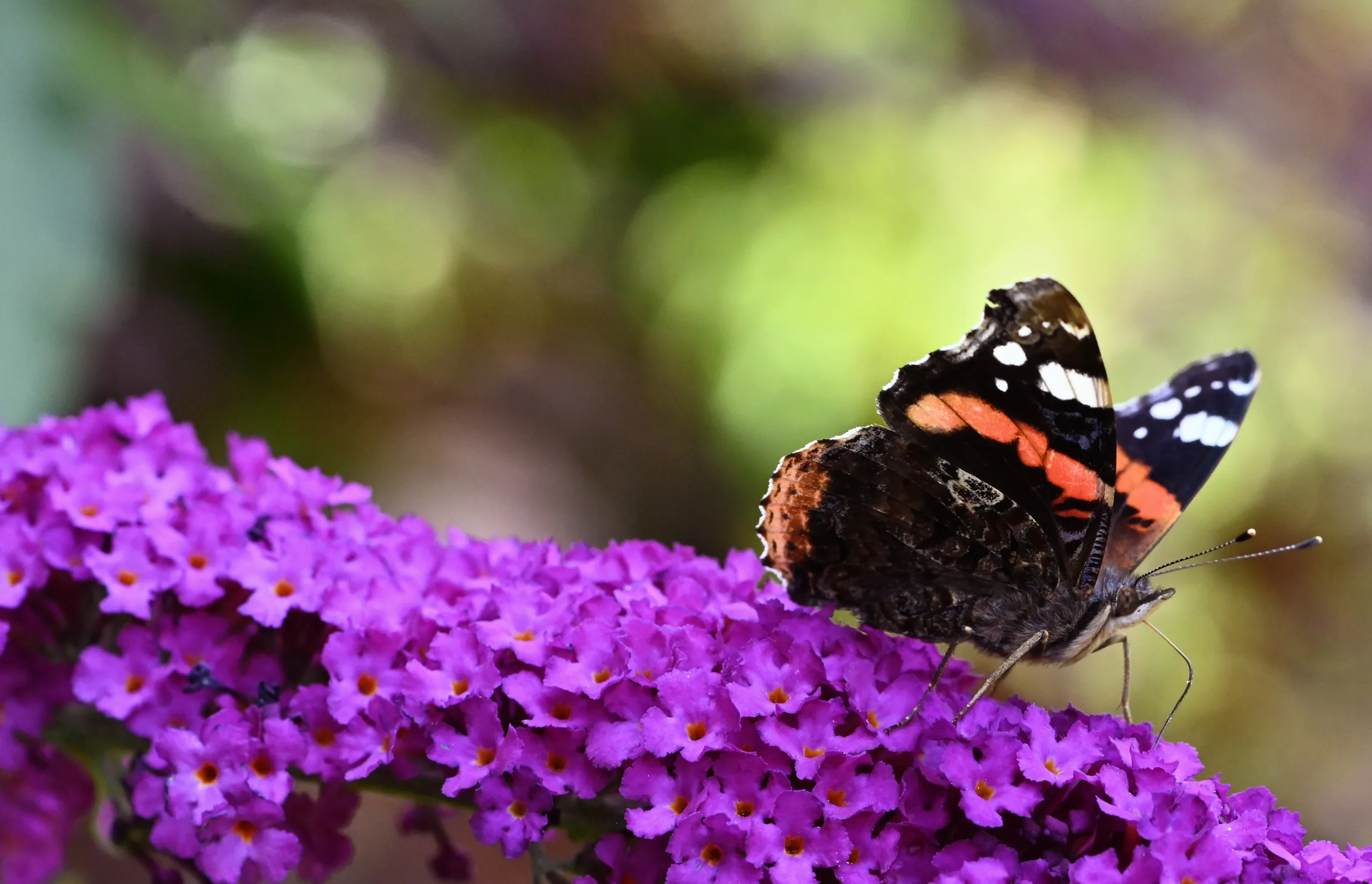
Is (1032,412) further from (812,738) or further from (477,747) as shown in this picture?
(477,747)

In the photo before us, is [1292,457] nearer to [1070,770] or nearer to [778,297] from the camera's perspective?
[778,297]

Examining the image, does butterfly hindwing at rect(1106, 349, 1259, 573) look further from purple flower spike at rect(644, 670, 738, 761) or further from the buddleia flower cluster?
purple flower spike at rect(644, 670, 738, 761)

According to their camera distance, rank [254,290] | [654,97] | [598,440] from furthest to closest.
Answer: [598,440] → [654,97] → [254,290]

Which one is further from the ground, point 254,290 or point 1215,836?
point 254,290

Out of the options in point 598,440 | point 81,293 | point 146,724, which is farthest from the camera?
point 598,440

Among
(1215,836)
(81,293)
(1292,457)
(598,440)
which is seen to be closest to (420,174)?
(598,440)

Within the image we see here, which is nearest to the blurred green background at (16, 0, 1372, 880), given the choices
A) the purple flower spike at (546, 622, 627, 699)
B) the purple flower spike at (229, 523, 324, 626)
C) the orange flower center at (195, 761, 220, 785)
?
the purple flower spike at (229, 523, 324, 626)

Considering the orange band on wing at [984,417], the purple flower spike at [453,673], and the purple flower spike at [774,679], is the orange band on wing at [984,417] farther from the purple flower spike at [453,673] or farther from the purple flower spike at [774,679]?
the purple flower spike at [453,673]

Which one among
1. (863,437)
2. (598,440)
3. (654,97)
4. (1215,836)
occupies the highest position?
(654,97)
